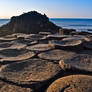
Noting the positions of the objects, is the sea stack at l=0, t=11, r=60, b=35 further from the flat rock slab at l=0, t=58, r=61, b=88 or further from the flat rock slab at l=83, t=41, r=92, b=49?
the flat rock slab at l=0, t=58, r=61, b=88

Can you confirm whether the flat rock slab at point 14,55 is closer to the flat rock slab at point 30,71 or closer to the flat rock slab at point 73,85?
the flat rock slab at point 30,71

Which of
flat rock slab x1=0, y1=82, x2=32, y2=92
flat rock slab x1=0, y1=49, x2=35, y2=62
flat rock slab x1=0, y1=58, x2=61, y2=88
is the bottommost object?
flat rock slab x1=0, y1=82, x2=32, y2=92

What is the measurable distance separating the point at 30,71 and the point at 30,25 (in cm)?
404

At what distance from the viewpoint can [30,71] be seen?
1108 mm

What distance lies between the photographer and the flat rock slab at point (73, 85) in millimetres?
839

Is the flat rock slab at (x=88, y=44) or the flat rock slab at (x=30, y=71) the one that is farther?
the flat rock slab at (x=88, y=44)

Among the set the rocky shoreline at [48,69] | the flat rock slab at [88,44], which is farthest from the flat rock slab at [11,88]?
the flat rock slab at [88,44]

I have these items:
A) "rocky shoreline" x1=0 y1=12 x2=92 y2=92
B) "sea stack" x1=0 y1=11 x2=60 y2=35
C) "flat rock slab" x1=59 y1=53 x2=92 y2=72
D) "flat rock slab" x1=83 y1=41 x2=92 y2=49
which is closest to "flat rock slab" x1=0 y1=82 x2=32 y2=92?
"rocky shoreline" x1=0 y1=12 x2=92 y2=92

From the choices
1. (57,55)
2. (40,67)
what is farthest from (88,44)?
(40,67)

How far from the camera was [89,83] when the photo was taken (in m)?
0.87

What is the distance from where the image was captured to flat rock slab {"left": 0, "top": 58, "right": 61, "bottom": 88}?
0.97 meters

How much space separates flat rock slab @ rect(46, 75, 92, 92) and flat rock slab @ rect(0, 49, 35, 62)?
54cm

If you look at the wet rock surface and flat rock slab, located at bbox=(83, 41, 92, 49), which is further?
flat rock slab, located at bbox=(83, 41, 92, 49)

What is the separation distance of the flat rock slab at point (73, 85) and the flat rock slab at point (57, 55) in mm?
404
